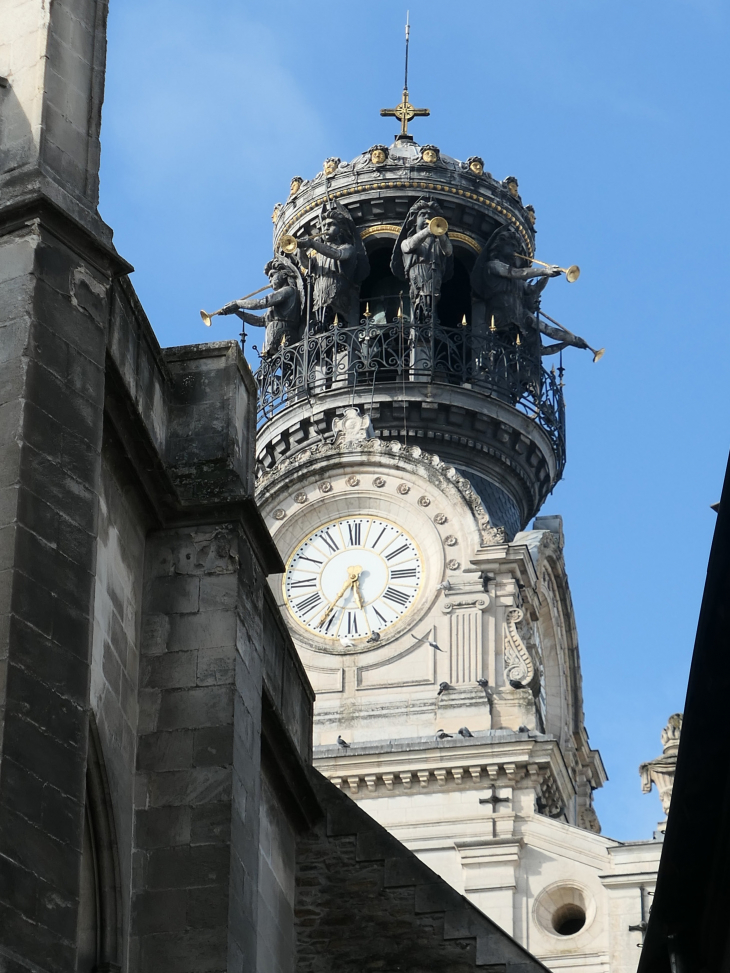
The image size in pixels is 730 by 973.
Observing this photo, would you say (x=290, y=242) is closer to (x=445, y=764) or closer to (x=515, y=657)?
(x=515, y=657)

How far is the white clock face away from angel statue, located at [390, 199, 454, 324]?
558 cm

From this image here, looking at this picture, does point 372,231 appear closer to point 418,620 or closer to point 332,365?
point 332,365

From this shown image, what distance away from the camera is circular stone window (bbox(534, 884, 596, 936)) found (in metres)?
41.1

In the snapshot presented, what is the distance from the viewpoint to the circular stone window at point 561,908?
4114 cm

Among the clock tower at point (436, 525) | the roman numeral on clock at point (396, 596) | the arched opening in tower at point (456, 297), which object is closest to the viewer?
the clock tower at point (436, 525)

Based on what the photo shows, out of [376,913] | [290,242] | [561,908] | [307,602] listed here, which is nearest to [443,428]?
[307,602]

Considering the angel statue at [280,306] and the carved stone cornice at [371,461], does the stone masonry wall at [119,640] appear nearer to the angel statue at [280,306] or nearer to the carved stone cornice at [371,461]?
the carved stone cornice at [371,461]

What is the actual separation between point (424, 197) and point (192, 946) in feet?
A: 114

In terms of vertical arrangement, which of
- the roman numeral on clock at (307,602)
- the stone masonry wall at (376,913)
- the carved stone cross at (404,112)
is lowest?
the stone masonry wall at (376,913)

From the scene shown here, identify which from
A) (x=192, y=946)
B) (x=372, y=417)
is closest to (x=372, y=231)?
(x=372, y=417)

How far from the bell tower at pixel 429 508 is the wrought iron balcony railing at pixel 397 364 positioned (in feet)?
0.19

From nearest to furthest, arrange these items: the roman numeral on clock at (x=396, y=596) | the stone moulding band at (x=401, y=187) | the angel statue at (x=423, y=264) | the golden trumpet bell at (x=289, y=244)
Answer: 1. the roman numeral on clock at (x=396, y=596)
2. the angel statue at (x=423, y=264)
3. the golden trumpet bell at (x=289, y=244)
4. the stone moulding band at (x=401, y=187)

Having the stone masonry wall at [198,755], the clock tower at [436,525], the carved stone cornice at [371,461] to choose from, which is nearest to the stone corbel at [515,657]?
the clock tower at [436,525]

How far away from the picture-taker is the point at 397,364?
48.1m
